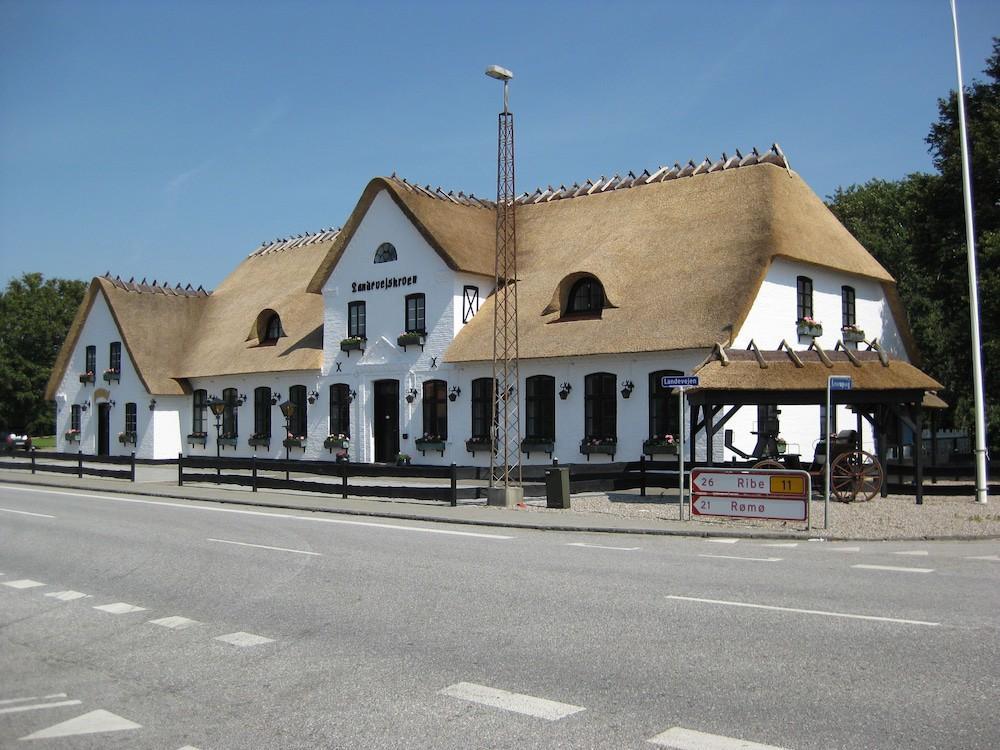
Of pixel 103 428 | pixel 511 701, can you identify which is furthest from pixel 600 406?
pixel 103 428

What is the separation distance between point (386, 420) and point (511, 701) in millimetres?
30145

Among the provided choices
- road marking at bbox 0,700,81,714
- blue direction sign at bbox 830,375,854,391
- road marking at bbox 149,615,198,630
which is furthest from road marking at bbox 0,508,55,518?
blue direction sign at bbox 830,375,854,391

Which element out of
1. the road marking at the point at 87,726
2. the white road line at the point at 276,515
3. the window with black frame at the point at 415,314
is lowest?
the road marking at the point at 87,726

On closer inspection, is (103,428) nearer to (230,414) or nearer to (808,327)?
(230,414)

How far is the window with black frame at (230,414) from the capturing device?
139 ft

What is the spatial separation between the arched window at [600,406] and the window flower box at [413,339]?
7122 mm

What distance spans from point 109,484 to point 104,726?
91.2 ft

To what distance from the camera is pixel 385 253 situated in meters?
36.9

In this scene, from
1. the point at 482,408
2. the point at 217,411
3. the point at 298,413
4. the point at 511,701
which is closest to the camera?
the point at 511,701

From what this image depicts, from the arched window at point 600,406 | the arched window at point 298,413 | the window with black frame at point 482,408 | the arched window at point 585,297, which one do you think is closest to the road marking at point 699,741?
the arched window at point 600,406

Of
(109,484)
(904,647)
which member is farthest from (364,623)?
(109,484)

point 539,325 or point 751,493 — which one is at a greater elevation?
point 539,325

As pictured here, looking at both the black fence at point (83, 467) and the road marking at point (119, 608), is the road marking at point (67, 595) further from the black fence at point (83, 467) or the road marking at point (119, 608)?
the black fence at point (83, 467)

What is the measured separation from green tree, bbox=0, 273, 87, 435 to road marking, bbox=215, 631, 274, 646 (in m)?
74.7
